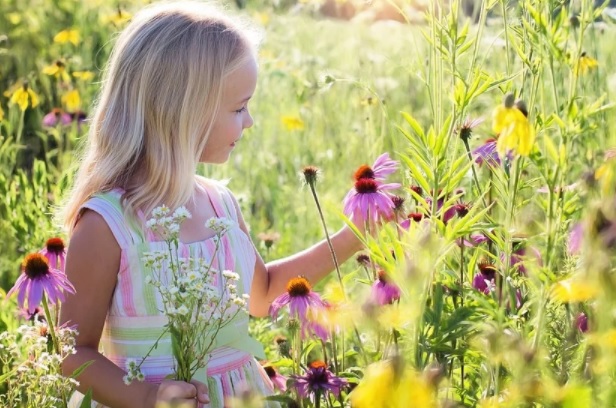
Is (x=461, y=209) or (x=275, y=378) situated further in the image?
(x=275, y=378)

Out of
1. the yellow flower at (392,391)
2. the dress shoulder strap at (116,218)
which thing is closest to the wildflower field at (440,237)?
the yellow flower at (392,391)

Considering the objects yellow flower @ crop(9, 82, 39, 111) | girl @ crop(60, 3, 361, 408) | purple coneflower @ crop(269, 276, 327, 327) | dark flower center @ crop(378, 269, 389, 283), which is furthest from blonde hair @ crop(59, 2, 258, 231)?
yellow flower @ crop(9, 82, 39, 111)

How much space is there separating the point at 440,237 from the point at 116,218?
601mm

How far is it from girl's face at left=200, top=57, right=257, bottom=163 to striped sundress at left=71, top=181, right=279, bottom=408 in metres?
0.16

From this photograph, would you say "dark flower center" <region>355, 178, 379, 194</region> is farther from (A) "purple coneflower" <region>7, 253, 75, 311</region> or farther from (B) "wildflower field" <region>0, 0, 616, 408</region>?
(A) "purple coneflower" <region>7, 253, 75, 311</region>

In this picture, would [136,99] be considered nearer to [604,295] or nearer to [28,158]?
[604,295]

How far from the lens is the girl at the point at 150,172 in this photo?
5.34 feet

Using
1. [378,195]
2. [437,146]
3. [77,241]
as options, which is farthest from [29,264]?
[437,146]

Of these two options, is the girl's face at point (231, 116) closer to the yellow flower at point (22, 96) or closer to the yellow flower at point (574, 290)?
the yellow flower at point (574, 290)

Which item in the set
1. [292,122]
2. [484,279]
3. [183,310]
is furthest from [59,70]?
[183,310]

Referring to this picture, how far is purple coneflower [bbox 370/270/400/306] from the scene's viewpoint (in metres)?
1.42

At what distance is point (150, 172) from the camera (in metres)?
1.71

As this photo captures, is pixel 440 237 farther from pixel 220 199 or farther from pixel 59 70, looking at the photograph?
pixel 59 70

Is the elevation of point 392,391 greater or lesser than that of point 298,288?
greater
